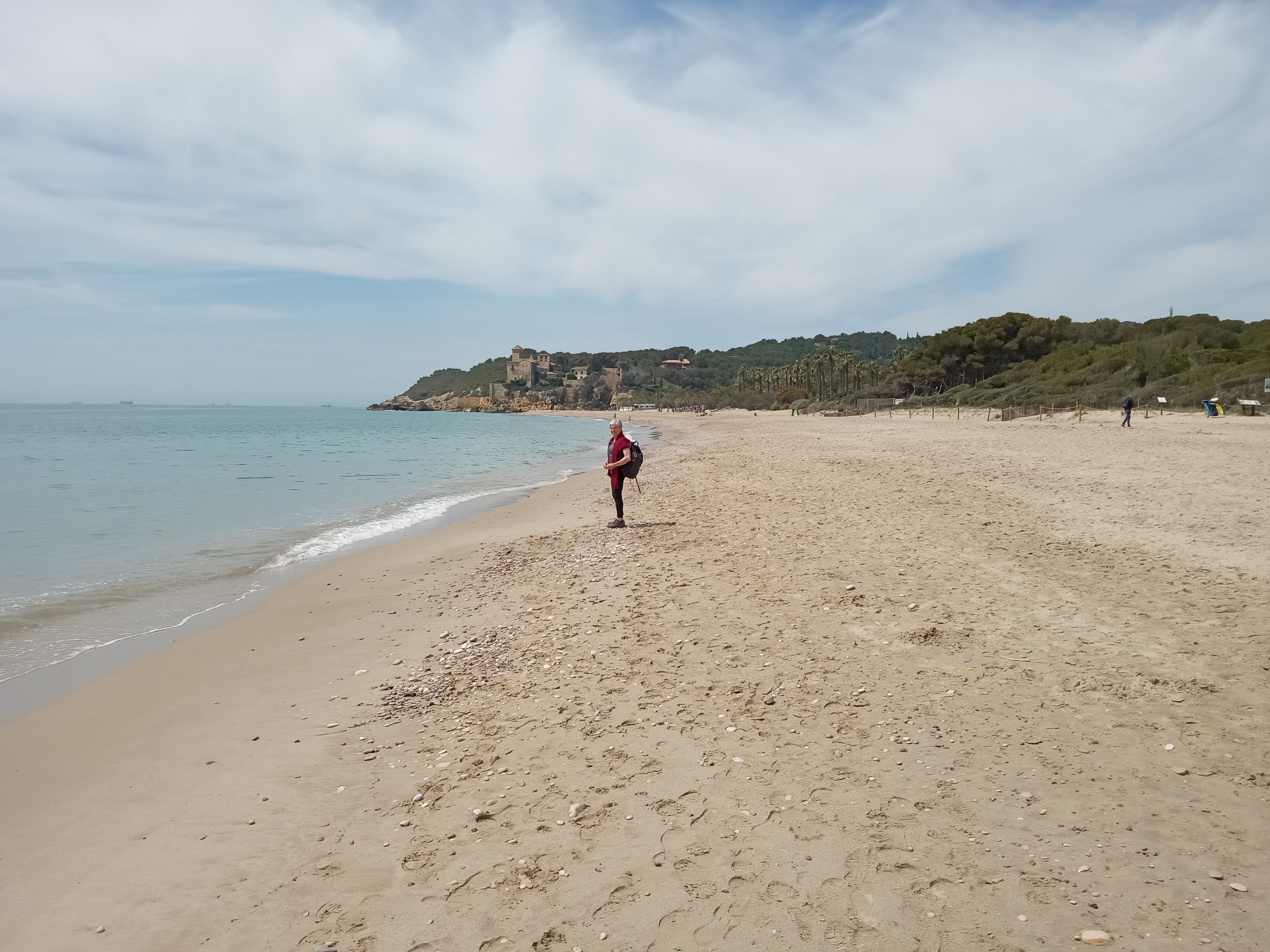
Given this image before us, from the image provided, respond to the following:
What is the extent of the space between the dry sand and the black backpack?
113 inches

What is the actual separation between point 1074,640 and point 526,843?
4.49 meters

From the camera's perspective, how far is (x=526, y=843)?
3326mm

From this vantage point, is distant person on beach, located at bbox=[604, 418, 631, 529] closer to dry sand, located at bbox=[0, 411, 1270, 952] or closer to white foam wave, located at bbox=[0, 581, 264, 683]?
dry sand, located at bbox=[0, 411, 1270, 952]

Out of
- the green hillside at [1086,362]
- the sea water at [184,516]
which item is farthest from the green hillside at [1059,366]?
the sea water at [184,516]

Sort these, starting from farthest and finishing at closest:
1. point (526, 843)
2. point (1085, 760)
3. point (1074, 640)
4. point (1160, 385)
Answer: point (1160, 385), point (1074, 640), point (1085, 760), point (526, 843)

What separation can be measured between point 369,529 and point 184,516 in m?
4.76

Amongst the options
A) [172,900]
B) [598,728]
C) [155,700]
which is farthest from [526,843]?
[155,700]

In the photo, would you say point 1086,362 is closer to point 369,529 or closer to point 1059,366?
point 1059,366

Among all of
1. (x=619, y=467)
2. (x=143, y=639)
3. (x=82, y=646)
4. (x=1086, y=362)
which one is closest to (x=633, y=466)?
(x=619, y=467)

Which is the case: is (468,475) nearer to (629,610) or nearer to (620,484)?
(620,484)

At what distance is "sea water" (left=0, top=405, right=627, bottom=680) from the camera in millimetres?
8430

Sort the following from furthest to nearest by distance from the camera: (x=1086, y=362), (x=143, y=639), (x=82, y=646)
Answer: (x=1086, y=362)
(x=143, y=639)
(x=82, y=646)

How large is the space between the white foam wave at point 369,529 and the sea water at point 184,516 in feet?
0.19

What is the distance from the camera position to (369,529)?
14047mm
